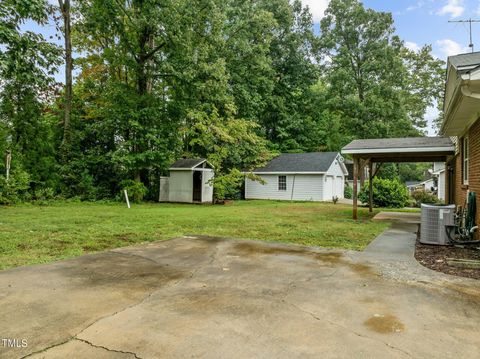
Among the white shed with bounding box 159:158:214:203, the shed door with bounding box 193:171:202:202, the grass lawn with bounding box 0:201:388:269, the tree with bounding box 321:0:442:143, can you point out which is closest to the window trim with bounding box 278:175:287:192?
the white shed with bounding box 159:158:214:203

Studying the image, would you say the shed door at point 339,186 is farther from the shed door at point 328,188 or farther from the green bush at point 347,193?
the shed door at point 328,188

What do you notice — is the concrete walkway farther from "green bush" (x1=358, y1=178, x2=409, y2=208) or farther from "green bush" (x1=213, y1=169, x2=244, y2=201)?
"green bush" (x1=213, y1=169, x2=244, y2=201)

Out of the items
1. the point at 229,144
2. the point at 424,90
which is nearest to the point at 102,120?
the point at 229,144

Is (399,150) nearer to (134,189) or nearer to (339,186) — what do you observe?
(134,189)

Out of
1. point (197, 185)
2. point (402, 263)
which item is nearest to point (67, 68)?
point (197, 185)

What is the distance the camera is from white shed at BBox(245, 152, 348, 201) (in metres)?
22.0

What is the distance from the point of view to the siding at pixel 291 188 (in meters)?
22.1

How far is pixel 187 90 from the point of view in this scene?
18.4 meters

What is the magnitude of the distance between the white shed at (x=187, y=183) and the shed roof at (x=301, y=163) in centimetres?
545

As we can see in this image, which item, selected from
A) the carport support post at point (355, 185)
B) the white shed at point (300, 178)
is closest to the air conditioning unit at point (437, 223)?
the carport support post at point (355, 185)

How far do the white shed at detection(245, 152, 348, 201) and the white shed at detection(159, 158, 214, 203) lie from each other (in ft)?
16.3

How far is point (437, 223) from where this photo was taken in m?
6.70

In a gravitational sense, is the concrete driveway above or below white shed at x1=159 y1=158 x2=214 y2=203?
below

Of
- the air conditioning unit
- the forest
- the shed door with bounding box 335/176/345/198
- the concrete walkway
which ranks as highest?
the forest
